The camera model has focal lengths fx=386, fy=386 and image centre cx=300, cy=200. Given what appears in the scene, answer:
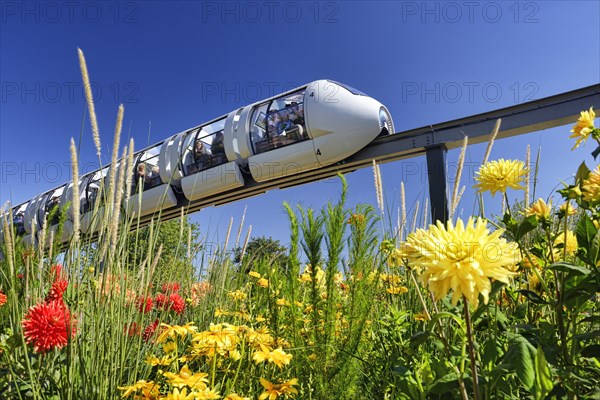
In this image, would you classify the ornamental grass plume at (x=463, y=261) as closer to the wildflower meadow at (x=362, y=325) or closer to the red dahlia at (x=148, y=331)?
the wildflower meadow at (x=362, y=325)

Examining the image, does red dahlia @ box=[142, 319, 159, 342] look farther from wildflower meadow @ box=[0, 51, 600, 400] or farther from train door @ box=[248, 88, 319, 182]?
train door @ box=[248, 88, 319, 182]

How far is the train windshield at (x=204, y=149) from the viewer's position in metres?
8.23

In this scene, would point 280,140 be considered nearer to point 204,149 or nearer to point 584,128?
point 204,149

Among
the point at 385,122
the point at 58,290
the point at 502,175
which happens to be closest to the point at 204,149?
A: the point at 385,122

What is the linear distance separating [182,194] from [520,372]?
899 cm

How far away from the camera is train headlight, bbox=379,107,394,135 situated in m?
6.75

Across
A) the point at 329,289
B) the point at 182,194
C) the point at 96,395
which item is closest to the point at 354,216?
the point at 329,289

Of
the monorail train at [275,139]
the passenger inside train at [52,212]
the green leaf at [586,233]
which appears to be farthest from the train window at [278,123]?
the green leaf at [586,233]

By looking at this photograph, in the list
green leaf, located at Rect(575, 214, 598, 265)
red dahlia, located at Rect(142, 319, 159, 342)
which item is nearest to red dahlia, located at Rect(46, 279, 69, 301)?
red dahlia, located at Rect(142, 319, 159, 342)

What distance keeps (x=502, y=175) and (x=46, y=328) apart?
1417 millimetres

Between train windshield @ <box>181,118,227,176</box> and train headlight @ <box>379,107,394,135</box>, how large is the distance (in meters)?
3.31

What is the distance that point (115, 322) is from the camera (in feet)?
4.12

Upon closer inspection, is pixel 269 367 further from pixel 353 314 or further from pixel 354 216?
pixel 354 216

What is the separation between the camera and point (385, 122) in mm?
6906
